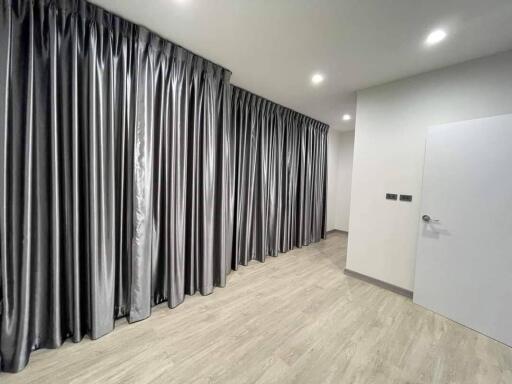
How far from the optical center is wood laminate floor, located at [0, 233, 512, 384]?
1.34 metres

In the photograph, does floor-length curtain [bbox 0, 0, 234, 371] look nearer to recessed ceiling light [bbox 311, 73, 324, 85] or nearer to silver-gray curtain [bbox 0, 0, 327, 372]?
silver-gray curtain [bbox 0, 0, 327, 372]

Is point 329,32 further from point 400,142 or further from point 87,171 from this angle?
point 87,171

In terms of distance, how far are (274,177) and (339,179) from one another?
2.63 metres

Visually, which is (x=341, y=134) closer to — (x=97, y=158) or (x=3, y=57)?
(x=97, y=158)

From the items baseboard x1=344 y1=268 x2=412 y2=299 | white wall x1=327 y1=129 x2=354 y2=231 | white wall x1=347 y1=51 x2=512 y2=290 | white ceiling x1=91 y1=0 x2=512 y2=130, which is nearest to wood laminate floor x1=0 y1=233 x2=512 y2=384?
baseboard x1=344 y1=268 x2=412 y2=299

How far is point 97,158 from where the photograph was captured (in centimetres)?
156

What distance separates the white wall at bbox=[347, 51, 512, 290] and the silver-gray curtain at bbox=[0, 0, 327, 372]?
1849 mm

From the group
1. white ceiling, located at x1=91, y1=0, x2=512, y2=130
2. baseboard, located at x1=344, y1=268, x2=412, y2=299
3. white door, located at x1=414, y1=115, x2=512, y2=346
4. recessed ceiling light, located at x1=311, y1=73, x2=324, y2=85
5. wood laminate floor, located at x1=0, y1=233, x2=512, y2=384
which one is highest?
recessed ceiling light, located at x1=311, y1=73, x2=324, y2=85

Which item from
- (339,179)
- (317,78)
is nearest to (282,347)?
(317,78)

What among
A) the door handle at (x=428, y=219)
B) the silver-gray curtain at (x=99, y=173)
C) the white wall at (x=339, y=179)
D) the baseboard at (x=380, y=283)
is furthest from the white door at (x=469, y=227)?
the white wall at (x=339, y=179)

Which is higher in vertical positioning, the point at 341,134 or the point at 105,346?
the point at 341,134

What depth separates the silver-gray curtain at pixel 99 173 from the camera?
1328mm

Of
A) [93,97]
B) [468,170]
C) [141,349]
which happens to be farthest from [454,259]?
[93,97]

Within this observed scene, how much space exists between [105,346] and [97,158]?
4.72 ft
